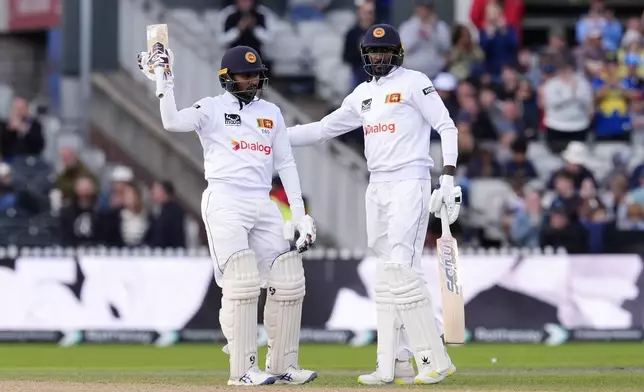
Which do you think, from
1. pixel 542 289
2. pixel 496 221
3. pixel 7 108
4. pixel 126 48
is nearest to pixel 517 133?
pixel 496 221

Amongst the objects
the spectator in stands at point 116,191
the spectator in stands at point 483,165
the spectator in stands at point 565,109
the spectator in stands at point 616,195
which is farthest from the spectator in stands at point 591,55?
the spectator in stands at point 116,191

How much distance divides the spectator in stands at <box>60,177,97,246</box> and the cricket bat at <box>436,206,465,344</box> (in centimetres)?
791

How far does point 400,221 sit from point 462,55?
31.3ft

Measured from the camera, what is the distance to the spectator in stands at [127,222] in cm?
1861

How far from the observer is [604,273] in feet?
57.3

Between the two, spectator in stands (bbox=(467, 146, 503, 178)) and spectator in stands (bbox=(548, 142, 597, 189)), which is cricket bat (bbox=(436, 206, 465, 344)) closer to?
spectator in stands (bbox=(548, 142, 597, 189))

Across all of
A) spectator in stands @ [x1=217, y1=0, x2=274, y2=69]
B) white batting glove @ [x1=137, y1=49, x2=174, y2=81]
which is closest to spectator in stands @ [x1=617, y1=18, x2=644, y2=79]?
spectator in stands @ [x1=217, y1=0, x2=274, y2=69]

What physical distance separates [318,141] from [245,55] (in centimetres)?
109

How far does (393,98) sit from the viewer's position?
11617 mm

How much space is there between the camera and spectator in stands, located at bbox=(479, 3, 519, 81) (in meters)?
20.9

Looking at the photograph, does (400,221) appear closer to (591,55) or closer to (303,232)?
(303,232)

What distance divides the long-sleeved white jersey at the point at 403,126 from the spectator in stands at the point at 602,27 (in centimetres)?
1007

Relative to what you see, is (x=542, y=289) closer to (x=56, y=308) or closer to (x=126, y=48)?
(x=56, y=308)

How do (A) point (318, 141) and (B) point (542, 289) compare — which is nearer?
(A) point (318, 141)
